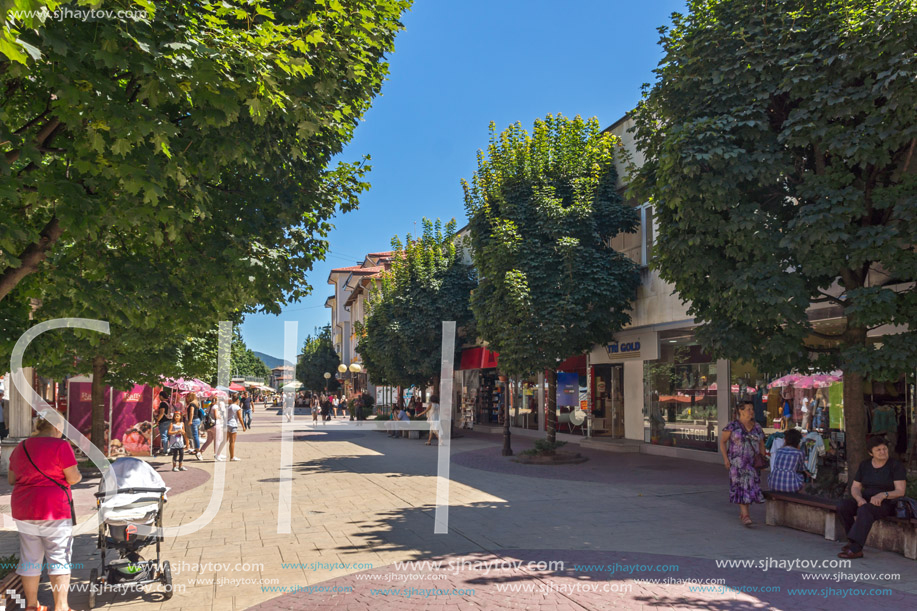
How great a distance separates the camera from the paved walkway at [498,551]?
254 inches

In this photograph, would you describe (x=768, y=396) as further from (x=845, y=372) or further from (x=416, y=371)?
(x=416, y=371)

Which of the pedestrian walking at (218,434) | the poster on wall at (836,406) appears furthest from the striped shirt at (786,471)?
the pedestrian walking at (218,434)

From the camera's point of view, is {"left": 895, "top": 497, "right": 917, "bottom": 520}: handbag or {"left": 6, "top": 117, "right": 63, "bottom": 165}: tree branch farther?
{"left": 895, "top": 497, "right": 917, "bottom": 520}: handbag

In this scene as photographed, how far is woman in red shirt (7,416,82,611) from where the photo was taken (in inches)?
234

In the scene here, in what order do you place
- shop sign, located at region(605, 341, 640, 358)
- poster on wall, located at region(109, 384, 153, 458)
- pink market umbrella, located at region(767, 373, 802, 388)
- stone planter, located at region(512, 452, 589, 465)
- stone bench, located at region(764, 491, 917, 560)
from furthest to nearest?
1. shop sign, located at region(605, 341, 640, 358)
2. poster on wall, located at region(109, 384, 153, 458)
3. stone planter, located at region(512, 452, 589, 465)
4. pink market umbrella, located at region(767, 373, 802, 388)
5. stone bench, located at region(764, 491, 917, 560)

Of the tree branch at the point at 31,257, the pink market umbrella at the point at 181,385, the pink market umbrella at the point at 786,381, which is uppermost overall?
the tree branch at the point at 31,257

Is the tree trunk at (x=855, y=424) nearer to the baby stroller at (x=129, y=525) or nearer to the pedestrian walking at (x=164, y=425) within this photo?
the baby stroller at (x=129, y=525)

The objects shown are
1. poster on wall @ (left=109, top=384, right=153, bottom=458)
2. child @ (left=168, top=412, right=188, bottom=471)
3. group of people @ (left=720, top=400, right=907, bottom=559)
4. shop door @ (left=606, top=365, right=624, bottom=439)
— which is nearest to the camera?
group of people @ (left=720, top=400, right=907, bottom=559)

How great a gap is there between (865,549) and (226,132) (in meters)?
8.42

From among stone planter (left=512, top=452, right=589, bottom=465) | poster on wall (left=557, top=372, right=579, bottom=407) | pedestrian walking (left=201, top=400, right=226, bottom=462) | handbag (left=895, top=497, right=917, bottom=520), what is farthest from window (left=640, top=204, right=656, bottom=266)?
pedestrian walking (left=201, top=400, right=226, bottom=462)

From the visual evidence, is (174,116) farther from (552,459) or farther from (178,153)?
(552,459)

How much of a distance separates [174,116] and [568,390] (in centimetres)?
2025

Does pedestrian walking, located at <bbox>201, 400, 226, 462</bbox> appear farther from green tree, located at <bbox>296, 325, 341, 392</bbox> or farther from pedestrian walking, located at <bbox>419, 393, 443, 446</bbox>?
green tree, located at <bbox>296, 325, 341, 392</bbox>

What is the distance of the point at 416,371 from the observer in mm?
28625
